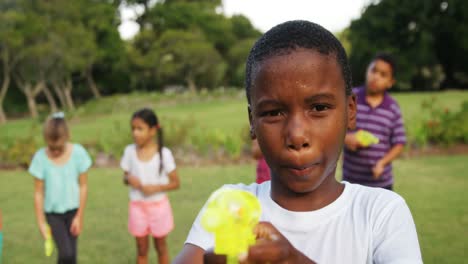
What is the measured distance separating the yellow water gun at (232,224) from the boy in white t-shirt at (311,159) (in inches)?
5.4

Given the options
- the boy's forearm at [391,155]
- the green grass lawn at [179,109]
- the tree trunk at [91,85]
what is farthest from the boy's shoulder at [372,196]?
the tree trunk at [91,85]

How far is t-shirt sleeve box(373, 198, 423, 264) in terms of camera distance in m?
1.41

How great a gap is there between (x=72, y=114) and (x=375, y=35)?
2460 cm

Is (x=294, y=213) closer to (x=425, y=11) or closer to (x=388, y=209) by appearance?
(x=388, y=209)

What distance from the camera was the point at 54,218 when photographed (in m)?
4.38

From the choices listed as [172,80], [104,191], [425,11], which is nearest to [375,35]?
[425,11]

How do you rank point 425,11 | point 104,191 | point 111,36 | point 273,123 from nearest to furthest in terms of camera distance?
point 273,123 → point 104,191 → point 425,11 → point 111,36

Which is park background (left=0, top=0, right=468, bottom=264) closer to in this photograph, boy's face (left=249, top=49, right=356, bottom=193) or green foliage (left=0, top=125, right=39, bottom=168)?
green foliage (left=0, top=125, right=39, bottom=168)

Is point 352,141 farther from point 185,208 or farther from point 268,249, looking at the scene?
point 185,208

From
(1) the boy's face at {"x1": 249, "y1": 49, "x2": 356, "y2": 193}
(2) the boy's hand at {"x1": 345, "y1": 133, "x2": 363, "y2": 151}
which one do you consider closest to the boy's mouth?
(1) the boy's face at {"x1": 249, "y1": 49, "x2": 356, "y2": 193}

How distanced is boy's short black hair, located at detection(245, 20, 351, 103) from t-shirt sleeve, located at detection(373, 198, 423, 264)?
0.42 m

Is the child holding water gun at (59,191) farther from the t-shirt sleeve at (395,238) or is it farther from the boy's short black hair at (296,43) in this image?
the t-shirt sleeve at (395,238)

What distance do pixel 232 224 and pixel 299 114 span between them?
0.41m

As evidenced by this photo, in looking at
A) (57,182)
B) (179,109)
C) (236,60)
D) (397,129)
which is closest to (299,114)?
(397,129)
